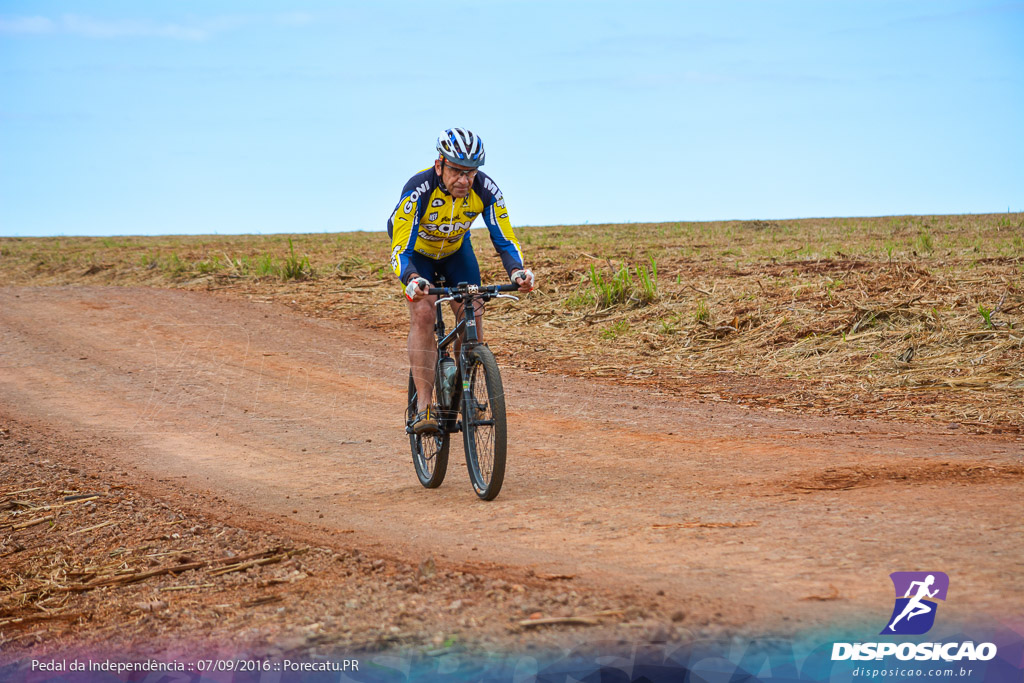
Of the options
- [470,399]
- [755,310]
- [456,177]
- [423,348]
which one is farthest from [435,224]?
[755,310]

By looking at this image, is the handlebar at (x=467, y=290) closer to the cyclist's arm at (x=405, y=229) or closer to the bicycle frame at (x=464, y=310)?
the bicycle frame at (x=464, y=310)

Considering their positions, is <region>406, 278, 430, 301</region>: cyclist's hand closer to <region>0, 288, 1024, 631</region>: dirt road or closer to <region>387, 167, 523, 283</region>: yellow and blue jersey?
<region>387, 167, 523, 283</region>: yellow and blue jersey

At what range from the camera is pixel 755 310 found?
521 inches

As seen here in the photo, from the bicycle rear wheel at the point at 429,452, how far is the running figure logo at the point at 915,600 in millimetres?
3222

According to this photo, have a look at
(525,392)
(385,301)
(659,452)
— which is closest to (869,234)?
(385,301)

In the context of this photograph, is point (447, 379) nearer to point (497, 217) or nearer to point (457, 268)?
point (457, 268)

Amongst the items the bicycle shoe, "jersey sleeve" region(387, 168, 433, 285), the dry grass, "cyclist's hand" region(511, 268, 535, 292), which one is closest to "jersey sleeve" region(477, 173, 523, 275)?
"jersey sleeve" region(387, 168, 433, 285)

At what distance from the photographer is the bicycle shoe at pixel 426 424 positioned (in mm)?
6246

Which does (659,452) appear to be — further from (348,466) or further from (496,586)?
(496,586)

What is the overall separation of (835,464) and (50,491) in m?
5.71

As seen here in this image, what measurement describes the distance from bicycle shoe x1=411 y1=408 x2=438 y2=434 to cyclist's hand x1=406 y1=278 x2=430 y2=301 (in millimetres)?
891

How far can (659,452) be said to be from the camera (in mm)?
7258

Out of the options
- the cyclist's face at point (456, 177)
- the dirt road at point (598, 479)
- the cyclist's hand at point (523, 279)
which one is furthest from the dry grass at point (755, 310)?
the cyclist's face at point (456, 177)

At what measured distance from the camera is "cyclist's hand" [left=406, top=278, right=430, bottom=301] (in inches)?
231
